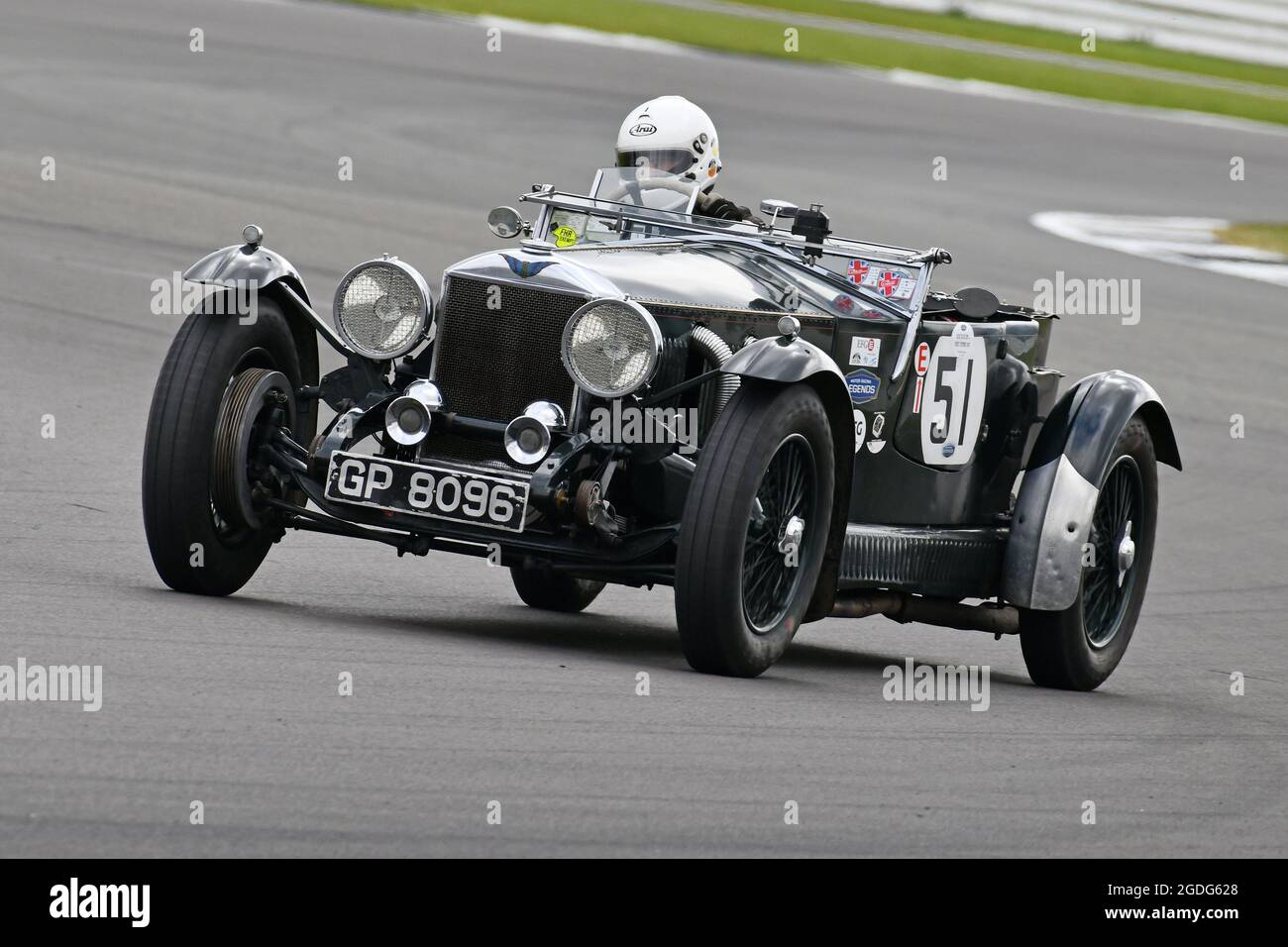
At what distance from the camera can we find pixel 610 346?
6.87m

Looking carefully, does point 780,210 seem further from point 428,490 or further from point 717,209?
point 428,490

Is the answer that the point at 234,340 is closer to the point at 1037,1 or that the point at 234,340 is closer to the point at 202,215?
the point at 202,215

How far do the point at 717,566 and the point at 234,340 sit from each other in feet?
6.17

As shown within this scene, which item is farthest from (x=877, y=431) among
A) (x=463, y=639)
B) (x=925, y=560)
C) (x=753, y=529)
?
(x=463, y=639)

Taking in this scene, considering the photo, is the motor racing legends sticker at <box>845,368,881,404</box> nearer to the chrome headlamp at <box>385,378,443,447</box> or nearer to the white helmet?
the white helmet

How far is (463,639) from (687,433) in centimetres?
100

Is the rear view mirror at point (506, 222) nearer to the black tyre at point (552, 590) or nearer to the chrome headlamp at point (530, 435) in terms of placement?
the chrome headlamp at point (530, 435)

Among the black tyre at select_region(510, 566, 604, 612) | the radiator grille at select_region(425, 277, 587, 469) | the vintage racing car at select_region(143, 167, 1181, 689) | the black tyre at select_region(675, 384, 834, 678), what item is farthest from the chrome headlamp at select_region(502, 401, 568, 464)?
the black tyre at select_region(510, 566, 604, 612)

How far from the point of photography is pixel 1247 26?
38.6m

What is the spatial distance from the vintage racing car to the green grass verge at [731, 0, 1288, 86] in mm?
30155

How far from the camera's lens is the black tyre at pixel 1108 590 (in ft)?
26.4

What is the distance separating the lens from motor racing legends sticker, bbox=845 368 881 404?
25.0 ft

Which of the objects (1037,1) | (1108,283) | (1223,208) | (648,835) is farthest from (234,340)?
(1037,1)

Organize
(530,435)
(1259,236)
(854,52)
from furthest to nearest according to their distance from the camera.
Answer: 1. (854,52)
2. (1259,236)
3. (530,435)
